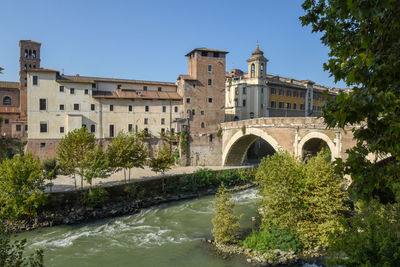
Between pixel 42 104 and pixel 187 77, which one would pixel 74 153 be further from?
pixel 187 77

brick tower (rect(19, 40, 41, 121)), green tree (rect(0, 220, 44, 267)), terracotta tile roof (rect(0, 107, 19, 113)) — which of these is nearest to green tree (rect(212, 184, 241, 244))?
green tree (rect(0, 220, 44, 267))

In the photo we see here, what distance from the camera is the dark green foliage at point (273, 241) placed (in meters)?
12.8

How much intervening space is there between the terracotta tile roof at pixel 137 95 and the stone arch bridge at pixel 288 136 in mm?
7618

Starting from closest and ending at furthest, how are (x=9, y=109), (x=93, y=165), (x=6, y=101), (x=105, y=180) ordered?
(x=93, y=165)
(x=105, y=180)
(x=9, y=109)
(x=6, y=101)

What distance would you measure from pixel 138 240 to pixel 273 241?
7539mm

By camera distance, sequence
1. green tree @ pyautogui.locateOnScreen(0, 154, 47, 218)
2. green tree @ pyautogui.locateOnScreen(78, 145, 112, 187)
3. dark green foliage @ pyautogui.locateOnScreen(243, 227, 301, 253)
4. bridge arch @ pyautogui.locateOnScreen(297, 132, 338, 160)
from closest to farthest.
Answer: dark green foliage @ pyautogui.locateOnScreen(243, 227, 301, 253) → green tree @ pyautogui.locateOnScreen(0, 154, 47, 218) → bridge arch @ pyautogui.locateOnScreen(297, 132, 338, 160) → green tree @ pyautogui.locateOnScreen(78, 145, 112, 187)

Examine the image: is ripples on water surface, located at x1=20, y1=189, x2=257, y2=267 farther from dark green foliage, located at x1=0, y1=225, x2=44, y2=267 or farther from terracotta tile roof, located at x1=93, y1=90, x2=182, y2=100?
terracotta tile roof, located at x1=93, y1=90, x2=182, y2=100

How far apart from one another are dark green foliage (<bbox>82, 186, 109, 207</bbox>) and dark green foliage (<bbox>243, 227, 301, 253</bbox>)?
1100 centimetres

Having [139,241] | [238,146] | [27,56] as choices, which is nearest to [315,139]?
[238,146]

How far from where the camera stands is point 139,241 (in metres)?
15.7

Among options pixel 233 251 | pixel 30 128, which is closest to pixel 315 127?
pixel 233 251

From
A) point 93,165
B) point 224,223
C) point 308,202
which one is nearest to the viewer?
Answer: point 308,202

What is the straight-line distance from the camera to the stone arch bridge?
19.1 meters

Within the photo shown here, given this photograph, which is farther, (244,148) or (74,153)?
(244,148)
